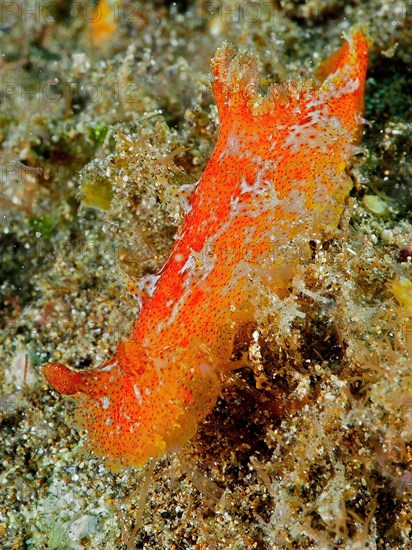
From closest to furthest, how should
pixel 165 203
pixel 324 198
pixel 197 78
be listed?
pixel 324 198 < pixel 165 203 < pixel 197 78

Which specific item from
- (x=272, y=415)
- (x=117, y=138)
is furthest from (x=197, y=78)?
(x=272, y=415)

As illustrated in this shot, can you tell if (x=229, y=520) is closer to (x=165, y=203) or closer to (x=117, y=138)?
(x=165, y=203)

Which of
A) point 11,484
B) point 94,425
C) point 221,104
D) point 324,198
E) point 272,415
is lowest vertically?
point 272,415

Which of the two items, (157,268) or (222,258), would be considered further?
(157,268)
